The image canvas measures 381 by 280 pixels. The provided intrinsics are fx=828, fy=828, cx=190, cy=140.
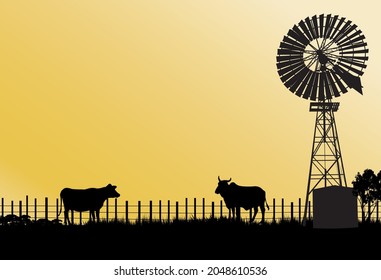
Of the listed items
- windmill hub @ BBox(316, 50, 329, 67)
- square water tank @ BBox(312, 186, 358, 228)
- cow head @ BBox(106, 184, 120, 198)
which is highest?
windmill hub @ BBox(316, 50, 329, 67)

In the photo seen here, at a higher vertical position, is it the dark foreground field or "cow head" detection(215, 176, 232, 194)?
"cow head" detection(215, 176, 232, 194)

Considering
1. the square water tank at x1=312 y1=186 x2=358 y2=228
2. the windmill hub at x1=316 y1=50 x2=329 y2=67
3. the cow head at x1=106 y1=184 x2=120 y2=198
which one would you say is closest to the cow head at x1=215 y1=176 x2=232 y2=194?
the square water tank at x1=312 y1=186 x2=358 y2=228

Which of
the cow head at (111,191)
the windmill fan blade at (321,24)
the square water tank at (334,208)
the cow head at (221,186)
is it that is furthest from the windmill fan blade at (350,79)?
the cow head at (111,191)

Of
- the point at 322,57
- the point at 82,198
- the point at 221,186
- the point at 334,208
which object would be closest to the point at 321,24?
the point at 322,57

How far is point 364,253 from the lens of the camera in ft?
110

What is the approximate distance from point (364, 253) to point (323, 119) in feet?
56.4

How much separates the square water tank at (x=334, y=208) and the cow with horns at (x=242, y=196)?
363 centimetres

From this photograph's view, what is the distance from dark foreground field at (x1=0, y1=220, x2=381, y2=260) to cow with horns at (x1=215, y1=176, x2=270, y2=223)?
3.89 m

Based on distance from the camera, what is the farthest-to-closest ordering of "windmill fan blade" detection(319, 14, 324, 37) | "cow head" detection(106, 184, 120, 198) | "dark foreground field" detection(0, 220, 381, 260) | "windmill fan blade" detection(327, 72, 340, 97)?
"windmill fan blade" detection(319, 14, 324, 37)
"windmill fan blade" detection(327, 72, 340, 97)
"cow head" detection(106, 184, 120, 198)
"dark foreground field" detection(0, 220, 381, 260)

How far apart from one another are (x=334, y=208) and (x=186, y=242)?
39.5ft

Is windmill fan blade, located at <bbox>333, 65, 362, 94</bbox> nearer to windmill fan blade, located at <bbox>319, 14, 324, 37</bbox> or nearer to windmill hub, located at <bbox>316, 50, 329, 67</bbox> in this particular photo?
windmill hub, located at <bbox>316, 50, 329, 67</bbox>

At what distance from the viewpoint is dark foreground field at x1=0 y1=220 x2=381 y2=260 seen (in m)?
32.8

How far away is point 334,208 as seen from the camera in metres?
43.9
